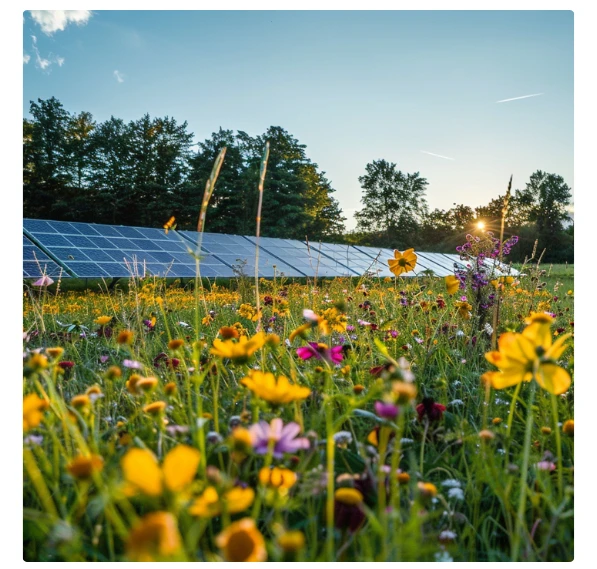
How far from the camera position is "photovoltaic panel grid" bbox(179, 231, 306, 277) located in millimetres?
7496

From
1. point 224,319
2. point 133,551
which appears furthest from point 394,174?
point 133,551

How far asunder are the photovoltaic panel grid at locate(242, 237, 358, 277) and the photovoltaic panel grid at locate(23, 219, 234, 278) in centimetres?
153

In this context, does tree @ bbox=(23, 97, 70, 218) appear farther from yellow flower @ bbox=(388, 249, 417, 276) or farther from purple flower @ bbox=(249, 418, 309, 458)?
purple flower @ bbox=(249, 418, 309, 458)

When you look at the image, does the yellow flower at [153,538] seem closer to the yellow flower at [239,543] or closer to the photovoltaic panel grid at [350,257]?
the yellow flower at [239,543]

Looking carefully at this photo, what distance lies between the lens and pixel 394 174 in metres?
32.2

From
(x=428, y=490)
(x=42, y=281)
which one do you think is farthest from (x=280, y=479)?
(x=42, y=281)

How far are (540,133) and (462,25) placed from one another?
355 millimetres

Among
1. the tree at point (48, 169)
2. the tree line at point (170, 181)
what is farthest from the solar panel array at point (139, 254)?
the tree line at point (170, 181)

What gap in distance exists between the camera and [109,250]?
Result: 22.1ft

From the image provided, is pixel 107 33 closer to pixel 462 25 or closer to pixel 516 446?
pixel 462 25

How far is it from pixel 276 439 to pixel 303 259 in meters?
8.46

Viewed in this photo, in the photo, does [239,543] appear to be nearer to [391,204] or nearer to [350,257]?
[350,257]

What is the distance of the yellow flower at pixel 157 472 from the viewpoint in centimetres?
32

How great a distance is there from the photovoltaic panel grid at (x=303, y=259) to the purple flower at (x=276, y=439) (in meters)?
6.65
